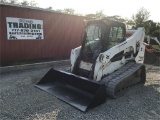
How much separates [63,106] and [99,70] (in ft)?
4.56

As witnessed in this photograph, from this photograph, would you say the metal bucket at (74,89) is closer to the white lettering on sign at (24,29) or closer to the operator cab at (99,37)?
the operator cab at (99,37)

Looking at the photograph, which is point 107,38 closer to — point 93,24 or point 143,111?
point 93,24

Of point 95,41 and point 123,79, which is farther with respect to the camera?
point 95,41

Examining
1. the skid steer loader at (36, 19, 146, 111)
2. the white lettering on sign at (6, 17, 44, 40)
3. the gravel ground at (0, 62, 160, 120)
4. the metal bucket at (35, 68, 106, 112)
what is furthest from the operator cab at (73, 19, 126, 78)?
the white lettering on sign at (6, 17, 44, 40)

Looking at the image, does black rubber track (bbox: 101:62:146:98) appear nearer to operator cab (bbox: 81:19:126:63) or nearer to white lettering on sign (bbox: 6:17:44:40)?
operator cab (bbox: 81:19:126:63)

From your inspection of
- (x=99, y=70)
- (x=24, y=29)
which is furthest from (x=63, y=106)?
(x=24, y=29)

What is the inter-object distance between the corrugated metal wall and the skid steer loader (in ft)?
11.9

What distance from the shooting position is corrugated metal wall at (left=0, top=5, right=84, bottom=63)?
8.91 m

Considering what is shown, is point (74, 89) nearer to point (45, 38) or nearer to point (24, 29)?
point (24, 29)

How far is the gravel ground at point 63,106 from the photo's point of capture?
4.34 meters

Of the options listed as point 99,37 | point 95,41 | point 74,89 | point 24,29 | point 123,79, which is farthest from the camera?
point 24,29

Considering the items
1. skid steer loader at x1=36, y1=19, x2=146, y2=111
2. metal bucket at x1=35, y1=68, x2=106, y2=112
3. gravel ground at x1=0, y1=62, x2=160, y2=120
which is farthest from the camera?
skid steer loader at x1=36, y1=19, x2=146, y2=111

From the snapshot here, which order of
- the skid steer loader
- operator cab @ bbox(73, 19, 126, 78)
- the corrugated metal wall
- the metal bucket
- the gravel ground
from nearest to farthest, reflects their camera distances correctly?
the gravel ground, the metal bucket, the skid steer loader, operator cab @ bbox(73, 19, 126, 78), the corrugated metal wall

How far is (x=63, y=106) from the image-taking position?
4.83 m
